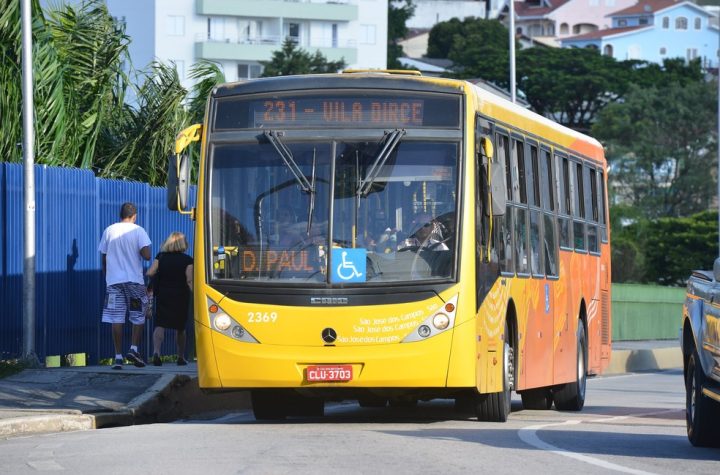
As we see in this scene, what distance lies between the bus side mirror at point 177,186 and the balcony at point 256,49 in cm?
8270

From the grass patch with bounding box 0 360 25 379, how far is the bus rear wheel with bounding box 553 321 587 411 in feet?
20.0

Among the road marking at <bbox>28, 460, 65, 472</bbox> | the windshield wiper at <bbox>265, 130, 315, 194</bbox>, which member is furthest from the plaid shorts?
the road marking at <bbox>28, 460, 65, 472</bbox>

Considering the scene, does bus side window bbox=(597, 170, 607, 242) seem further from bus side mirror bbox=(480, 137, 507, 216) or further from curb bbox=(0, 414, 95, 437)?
curb bbox=(0, 414, 95, 437)

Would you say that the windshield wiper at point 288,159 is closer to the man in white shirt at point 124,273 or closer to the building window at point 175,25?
the man in white shirt at point 124,273

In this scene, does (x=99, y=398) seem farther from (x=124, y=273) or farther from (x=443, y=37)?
(x=443, y=37)

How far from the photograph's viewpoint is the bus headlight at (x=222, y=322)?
14141 mm

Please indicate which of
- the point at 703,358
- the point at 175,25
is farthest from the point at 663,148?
the point at 703,358

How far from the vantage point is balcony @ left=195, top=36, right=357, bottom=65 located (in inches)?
3848

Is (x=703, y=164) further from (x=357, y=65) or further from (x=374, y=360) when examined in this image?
(x=374, y=360)

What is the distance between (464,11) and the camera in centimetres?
17550

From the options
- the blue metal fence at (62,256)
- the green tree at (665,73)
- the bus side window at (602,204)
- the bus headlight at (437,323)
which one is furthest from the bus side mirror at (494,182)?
the green tree at (665,73)

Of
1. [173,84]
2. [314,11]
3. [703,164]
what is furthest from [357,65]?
[173,84]

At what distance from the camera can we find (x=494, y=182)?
14.5 metres

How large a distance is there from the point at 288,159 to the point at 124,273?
507cm
